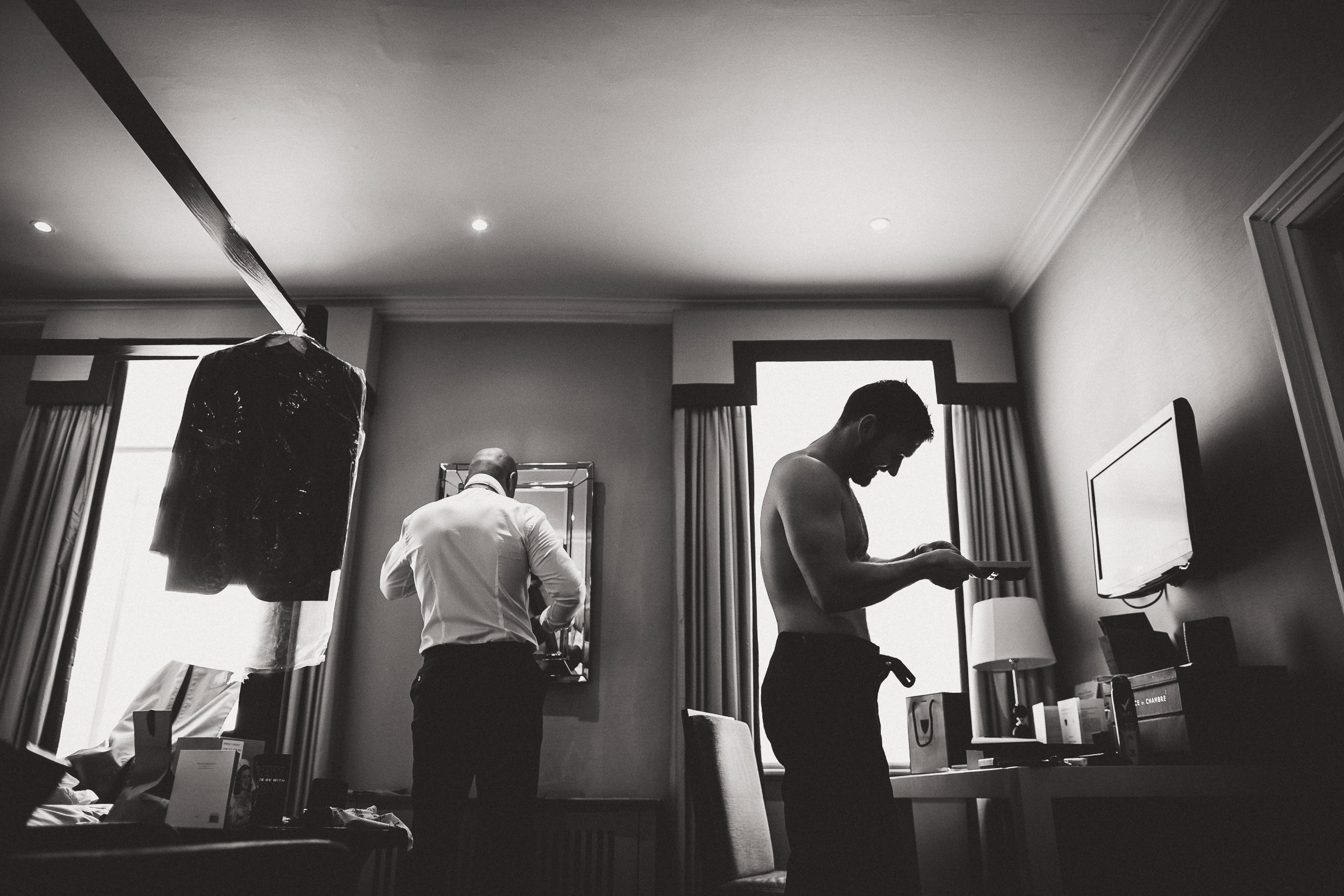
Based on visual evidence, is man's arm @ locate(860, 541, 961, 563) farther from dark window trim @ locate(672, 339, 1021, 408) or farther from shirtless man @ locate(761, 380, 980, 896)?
dark window trim @ locate(672, 339, 1021, 408)

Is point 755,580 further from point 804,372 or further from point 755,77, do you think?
point 755,77

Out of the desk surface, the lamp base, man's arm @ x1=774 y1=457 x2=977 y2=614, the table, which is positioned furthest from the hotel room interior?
the table

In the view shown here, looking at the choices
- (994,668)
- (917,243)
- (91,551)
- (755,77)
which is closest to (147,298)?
(91,551)

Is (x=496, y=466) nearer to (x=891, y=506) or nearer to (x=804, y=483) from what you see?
(x=804, y=483)

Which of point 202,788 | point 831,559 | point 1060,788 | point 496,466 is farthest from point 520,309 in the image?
point 1060,788

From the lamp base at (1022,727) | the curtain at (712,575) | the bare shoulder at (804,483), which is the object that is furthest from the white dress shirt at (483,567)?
the lamp base at (1022,727)

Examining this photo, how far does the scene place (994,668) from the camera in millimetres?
3449

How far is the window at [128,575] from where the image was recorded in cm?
387

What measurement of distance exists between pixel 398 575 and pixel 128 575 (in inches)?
75.5

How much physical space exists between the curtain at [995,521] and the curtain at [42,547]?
3371mm

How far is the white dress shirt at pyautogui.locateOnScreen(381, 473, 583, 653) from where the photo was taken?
9.11 feet

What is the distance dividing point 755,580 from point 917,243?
1.60 meters

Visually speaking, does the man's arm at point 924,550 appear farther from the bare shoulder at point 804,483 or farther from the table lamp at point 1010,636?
the table lamp at point 1010,636

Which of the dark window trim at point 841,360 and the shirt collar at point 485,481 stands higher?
the dark window trim at point 841,360
